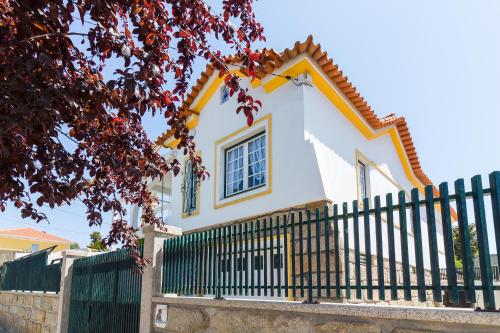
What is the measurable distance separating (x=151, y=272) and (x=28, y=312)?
6982 mm

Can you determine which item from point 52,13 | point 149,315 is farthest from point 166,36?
point 149,315

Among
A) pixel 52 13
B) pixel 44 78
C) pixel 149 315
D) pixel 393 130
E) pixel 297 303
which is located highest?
pixel 393 130

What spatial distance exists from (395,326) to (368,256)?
0.66 metres

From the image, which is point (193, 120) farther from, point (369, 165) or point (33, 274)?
point (33, 274)

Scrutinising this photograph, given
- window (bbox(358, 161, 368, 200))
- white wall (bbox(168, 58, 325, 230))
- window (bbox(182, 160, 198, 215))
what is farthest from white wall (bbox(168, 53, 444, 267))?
window (bbox(182, 160, 198, 215))

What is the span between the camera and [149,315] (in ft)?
19.9

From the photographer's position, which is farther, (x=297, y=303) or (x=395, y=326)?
(x=297, y=303)

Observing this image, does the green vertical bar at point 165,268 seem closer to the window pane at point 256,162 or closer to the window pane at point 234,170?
the window pane at point 256,162

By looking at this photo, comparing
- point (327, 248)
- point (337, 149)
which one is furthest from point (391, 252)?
point (337, 149)

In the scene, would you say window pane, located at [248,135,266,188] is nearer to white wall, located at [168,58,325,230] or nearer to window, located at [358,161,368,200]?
white wall, located at [168,58,325,230]

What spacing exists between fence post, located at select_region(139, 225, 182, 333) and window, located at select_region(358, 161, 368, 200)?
5204 mm

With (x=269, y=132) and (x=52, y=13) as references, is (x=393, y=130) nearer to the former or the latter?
(x=269, y=132)


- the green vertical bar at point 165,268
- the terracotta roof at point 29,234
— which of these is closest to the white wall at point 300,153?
the green vertical bar at point 165,268

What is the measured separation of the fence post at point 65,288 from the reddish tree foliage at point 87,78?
5654 millimetres
